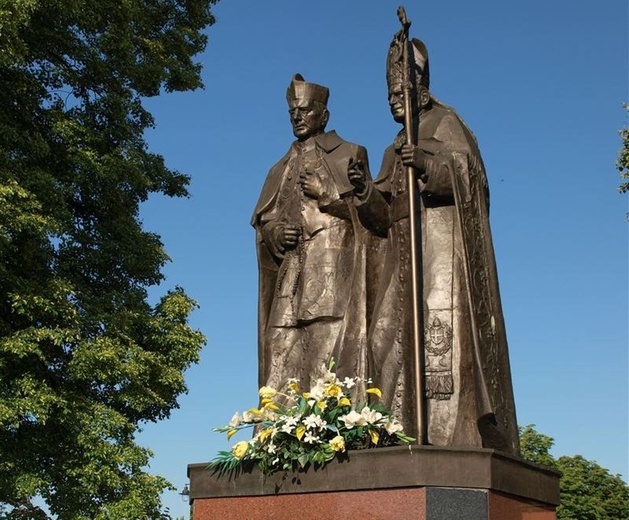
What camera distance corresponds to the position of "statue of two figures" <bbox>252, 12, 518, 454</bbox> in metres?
8.32

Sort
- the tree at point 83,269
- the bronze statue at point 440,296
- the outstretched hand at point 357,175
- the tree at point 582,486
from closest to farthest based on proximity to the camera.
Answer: the bronze statue at point 440,296 → the outstretched hand at point 357,175 → the tree at point 83,269 → the tree at point 582,486

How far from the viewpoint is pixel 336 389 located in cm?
810

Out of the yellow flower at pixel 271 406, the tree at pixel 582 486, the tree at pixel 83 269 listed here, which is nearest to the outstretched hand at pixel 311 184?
the yellow flower at pixel 271 406

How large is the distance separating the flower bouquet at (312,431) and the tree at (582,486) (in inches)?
1385

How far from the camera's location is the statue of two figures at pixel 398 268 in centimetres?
832

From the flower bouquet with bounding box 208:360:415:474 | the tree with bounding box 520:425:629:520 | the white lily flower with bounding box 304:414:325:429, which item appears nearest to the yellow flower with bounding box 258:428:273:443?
the flower bouquet with bounding box 208:360:415:474

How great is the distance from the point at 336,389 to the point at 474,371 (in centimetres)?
113

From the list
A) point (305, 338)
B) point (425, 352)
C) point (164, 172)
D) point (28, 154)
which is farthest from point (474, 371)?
point (164, 172)

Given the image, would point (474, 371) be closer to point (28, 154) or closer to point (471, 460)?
point (471, 460)

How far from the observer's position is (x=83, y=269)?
19.9 meters

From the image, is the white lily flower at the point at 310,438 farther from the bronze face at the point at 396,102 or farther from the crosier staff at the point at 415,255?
the bronze face at the point at 396,102

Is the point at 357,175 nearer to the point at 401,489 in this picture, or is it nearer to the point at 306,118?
the point at 306,118

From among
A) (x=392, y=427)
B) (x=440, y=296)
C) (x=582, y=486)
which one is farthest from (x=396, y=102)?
(x=582, y=486)

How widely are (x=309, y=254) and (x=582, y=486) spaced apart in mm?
36394
